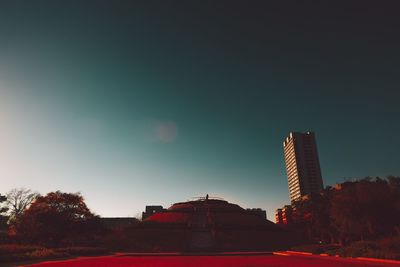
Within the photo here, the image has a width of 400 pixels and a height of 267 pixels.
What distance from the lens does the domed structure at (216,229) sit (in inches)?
2020

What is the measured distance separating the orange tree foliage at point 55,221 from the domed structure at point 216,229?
42.6ft

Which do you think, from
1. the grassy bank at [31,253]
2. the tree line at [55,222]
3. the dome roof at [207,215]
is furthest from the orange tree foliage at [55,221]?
the dome roof at [207,215]

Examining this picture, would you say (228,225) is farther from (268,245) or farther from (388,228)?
(388,228)

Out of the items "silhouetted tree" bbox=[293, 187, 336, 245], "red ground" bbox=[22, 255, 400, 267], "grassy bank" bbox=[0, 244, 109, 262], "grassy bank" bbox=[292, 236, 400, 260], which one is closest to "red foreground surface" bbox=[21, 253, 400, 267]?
"red ground" bbox=[22, 255, 400, 267]

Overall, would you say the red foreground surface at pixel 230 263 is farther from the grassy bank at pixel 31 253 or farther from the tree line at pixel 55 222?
the tree line at pixel 55 222

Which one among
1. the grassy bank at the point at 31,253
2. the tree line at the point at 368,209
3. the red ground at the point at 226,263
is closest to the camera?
the red ground at the point at 226,263

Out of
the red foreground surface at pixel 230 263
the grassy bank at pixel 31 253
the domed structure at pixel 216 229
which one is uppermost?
the domed structure at pixel 216 229

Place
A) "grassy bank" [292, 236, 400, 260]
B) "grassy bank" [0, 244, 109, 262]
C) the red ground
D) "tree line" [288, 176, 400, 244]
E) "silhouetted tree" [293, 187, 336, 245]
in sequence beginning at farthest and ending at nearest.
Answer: "silhouetted tree" [293, 187, 336, 245] < "tree line" [288, 176, 400, 244] < "grassy bank" [0, 244, 109, 262] < "grassy bank" [292, 236, 400, 260] < the red ground

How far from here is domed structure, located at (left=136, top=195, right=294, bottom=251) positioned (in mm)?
51312

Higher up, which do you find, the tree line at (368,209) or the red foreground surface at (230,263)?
the tree line at (368,209)

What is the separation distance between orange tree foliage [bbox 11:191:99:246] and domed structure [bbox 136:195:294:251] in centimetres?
1299

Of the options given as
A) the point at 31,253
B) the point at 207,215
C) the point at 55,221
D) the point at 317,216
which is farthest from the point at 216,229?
the point at 31,253

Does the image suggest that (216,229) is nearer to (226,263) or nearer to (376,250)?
(226,263)

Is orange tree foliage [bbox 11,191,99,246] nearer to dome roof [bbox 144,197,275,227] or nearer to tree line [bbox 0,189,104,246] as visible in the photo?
tree line [bbox 0,189,104,246]
